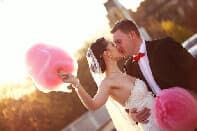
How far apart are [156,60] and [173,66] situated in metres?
0.22

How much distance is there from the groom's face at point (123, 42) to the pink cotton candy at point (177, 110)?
0.78 meters

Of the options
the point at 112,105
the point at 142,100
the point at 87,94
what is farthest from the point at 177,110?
the point at 112,105

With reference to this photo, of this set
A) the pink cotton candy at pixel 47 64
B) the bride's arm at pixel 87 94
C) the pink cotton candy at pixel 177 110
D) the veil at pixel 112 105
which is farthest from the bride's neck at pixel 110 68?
the pink cotton candy at pixel 177 110

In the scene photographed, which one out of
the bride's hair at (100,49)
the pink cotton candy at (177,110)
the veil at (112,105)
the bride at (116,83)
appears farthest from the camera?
the veil at (112,105)

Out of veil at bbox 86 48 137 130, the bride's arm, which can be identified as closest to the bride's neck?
veil at bbox 86 48 137 130

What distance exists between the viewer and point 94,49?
5930 millimetres

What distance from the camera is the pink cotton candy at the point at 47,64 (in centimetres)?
511

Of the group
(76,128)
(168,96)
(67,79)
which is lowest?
(76,128)

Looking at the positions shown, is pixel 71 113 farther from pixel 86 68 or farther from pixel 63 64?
pixel 63 64

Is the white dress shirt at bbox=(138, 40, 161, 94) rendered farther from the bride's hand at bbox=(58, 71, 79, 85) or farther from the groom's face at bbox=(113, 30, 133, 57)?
the bride's hand at bbox=(58, 71, 79, 85)

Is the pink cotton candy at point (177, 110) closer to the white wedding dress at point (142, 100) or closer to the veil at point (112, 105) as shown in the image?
the white wedding dress at point (142, 100)

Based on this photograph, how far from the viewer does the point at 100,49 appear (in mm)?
5859

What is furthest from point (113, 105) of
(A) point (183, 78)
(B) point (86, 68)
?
(B) point (86, 68)

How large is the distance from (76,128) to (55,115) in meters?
3.08
